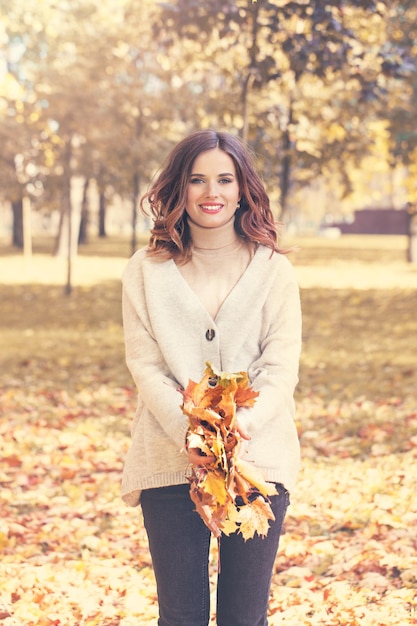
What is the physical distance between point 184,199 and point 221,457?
0.81 meters

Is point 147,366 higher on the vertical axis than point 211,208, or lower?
lower

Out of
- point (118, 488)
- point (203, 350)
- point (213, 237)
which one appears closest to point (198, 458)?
point (203, 350)

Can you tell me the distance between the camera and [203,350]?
7.90 ft

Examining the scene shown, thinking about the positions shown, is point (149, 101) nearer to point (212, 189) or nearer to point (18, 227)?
point (212, 189)

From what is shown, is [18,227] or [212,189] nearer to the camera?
[212,189]

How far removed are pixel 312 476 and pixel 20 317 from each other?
945 cm

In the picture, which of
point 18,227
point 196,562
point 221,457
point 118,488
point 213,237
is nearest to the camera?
point 221,457

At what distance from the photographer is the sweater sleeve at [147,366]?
2297mm

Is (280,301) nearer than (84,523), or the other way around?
(280,301)

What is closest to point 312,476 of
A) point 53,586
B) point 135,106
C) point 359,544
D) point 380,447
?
point 380,447

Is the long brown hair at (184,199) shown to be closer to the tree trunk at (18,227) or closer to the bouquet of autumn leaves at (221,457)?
the bouquet of autumn leaves at (221,457)

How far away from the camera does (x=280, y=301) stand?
2.44m

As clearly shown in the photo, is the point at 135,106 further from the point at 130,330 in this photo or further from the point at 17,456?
the point at 130,330

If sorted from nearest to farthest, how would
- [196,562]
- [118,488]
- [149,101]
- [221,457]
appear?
[221,457] < [196,562] < [118,488] < [149,101]
